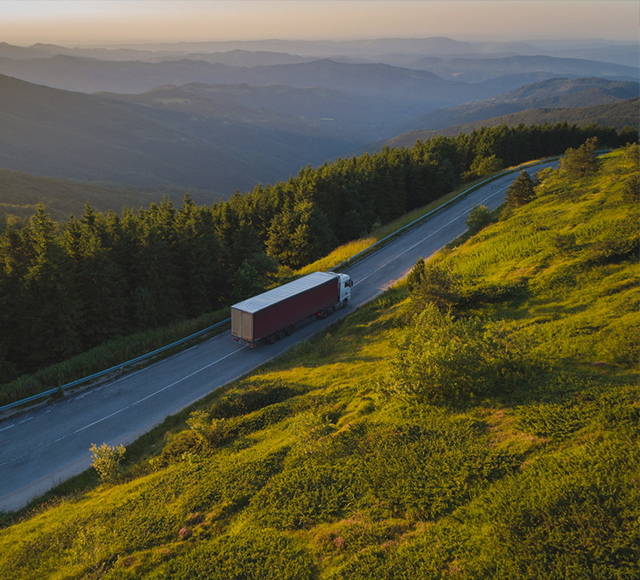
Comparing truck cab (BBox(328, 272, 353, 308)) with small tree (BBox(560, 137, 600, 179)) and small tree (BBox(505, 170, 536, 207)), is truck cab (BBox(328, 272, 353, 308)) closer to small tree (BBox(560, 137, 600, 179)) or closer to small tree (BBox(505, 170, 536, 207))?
small tree (BBox(505, 170, 536, 207))

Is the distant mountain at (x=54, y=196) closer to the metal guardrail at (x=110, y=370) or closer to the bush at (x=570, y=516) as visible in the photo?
the metal guardrail at (x=110, y=370)

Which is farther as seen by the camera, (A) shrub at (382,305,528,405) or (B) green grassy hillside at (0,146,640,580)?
(A) shrub at (382,305,528,405)

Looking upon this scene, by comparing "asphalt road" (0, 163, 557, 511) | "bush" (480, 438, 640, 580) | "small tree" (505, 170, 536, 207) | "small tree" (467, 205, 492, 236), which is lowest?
"asphalt road" (0, 163, 557, 511)

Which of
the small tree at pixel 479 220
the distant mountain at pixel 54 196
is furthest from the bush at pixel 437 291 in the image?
the distant mountain at pixel 54 196

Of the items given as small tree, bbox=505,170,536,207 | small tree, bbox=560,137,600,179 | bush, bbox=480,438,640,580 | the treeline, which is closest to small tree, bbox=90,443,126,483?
bush, bbox=480,438,640,580

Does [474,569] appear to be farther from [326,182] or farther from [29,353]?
[326,182]

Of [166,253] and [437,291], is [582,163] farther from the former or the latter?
[166,253]

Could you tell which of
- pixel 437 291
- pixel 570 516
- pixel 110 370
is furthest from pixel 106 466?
pixel 437 291
